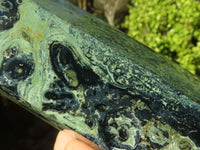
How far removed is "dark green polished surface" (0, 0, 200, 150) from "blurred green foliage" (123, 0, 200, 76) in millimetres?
1486

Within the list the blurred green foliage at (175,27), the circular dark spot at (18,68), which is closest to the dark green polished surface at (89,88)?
the circular dark spot at (18,68)

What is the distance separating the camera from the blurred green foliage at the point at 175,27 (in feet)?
7.13

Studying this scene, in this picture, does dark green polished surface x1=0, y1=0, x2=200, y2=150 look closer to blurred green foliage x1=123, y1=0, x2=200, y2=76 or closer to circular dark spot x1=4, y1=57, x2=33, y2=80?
circular dark spot x1=4, y1=57, x2=33, y2=80

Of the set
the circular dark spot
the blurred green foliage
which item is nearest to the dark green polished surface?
the circular dark spot

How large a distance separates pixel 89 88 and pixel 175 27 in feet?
Result: 5.73

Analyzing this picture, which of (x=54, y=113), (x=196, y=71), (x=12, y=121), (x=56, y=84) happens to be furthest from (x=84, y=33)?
(x=12, y=121)

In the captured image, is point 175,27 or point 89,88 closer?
point 89,88

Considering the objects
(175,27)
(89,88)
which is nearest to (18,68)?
(89,88)

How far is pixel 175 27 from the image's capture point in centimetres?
224

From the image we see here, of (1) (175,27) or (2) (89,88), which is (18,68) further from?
(1) (175,27)

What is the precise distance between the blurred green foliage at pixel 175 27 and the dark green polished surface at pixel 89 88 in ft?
4.88

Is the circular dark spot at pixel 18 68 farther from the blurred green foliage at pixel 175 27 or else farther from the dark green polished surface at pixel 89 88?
the blurred green foliage at pixel 175 27

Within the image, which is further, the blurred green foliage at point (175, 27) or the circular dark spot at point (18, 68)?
the blurred green foliage at point (175, 27)

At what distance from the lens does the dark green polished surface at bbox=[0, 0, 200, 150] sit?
81 cm
